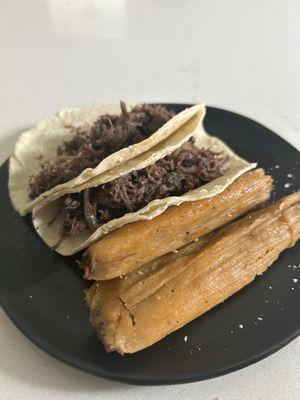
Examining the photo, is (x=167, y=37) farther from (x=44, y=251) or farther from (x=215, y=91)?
(x=44, y=251)

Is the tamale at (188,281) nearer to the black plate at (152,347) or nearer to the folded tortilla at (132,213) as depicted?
the black plate at (152,347)

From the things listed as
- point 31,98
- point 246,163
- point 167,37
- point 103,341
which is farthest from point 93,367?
point 167,37

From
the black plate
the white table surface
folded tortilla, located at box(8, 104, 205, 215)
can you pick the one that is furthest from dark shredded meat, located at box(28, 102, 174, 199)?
the white table surface

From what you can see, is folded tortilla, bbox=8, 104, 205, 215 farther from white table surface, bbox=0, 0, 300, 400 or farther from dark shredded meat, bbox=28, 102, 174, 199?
white table surface, bbox=0, 0, 300, 400

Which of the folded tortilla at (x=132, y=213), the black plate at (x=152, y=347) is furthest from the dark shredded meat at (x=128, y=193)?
the black plate at (x=152, y=347)

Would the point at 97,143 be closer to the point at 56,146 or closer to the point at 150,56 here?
the point at 56,146

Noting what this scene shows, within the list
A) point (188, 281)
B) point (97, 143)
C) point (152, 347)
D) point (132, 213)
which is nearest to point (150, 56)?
point (97, 143)

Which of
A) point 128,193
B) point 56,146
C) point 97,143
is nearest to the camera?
point 128,193
